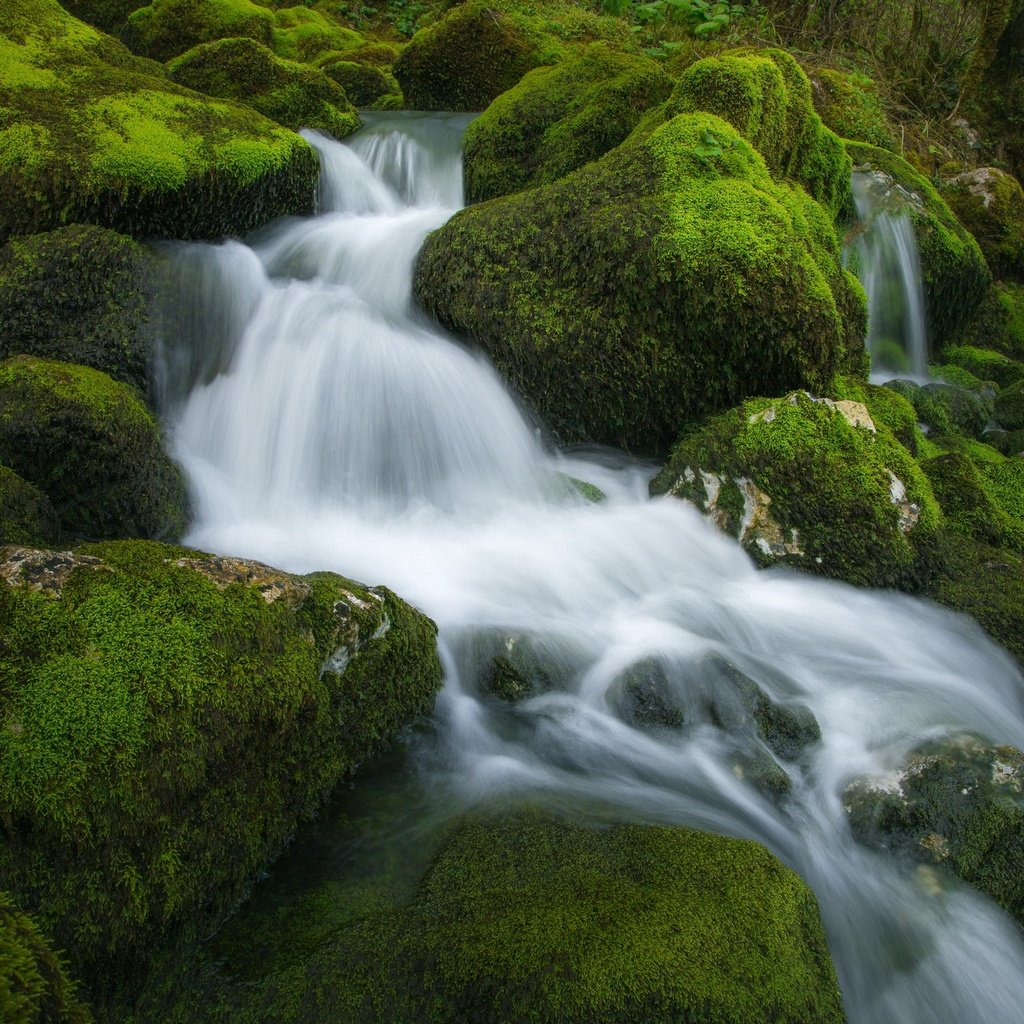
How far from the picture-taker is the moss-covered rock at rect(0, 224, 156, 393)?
501 centimetres

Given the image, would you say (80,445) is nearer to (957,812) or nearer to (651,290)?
(651,290)

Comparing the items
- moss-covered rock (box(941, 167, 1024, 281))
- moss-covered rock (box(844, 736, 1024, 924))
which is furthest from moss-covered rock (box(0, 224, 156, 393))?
moss-covered rock (box(941, 167, 1024, 281))

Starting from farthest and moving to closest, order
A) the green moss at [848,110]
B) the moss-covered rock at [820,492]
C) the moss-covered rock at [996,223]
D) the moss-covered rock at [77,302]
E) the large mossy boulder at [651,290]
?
the green moss at [848,110] < the moss-covered rock at [996,223] < the large mossy boulder at [651,290] < the moss-covered rock at [77,302] < the moss-covered rock at [820,492]

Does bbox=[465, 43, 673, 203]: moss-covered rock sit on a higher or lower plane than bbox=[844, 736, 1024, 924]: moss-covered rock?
higher

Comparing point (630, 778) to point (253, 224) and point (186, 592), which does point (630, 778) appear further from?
point (253, 224)

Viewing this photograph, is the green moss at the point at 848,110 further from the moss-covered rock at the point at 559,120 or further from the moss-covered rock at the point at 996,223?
the moss-covered rock at the point at 559,120

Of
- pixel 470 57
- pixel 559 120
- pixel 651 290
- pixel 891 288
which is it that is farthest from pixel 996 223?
pixel 651 290

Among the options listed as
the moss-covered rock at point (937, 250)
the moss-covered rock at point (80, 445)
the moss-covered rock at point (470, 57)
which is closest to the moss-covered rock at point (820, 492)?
the moss-covered rock at point (80, 445)

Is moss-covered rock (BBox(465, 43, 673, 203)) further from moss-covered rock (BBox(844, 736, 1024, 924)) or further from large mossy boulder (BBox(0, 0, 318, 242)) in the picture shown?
moss-covered rock (BBox(844, 736, 1024, 924))

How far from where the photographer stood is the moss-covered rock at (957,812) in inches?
115

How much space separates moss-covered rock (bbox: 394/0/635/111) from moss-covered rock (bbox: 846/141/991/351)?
14.4ft

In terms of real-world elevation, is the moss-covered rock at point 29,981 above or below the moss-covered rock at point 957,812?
above

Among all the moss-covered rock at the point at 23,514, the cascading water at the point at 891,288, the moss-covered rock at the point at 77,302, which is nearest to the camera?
the moss-covered rock at the point at 23,514

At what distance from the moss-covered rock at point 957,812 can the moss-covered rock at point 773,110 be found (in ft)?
16.6
